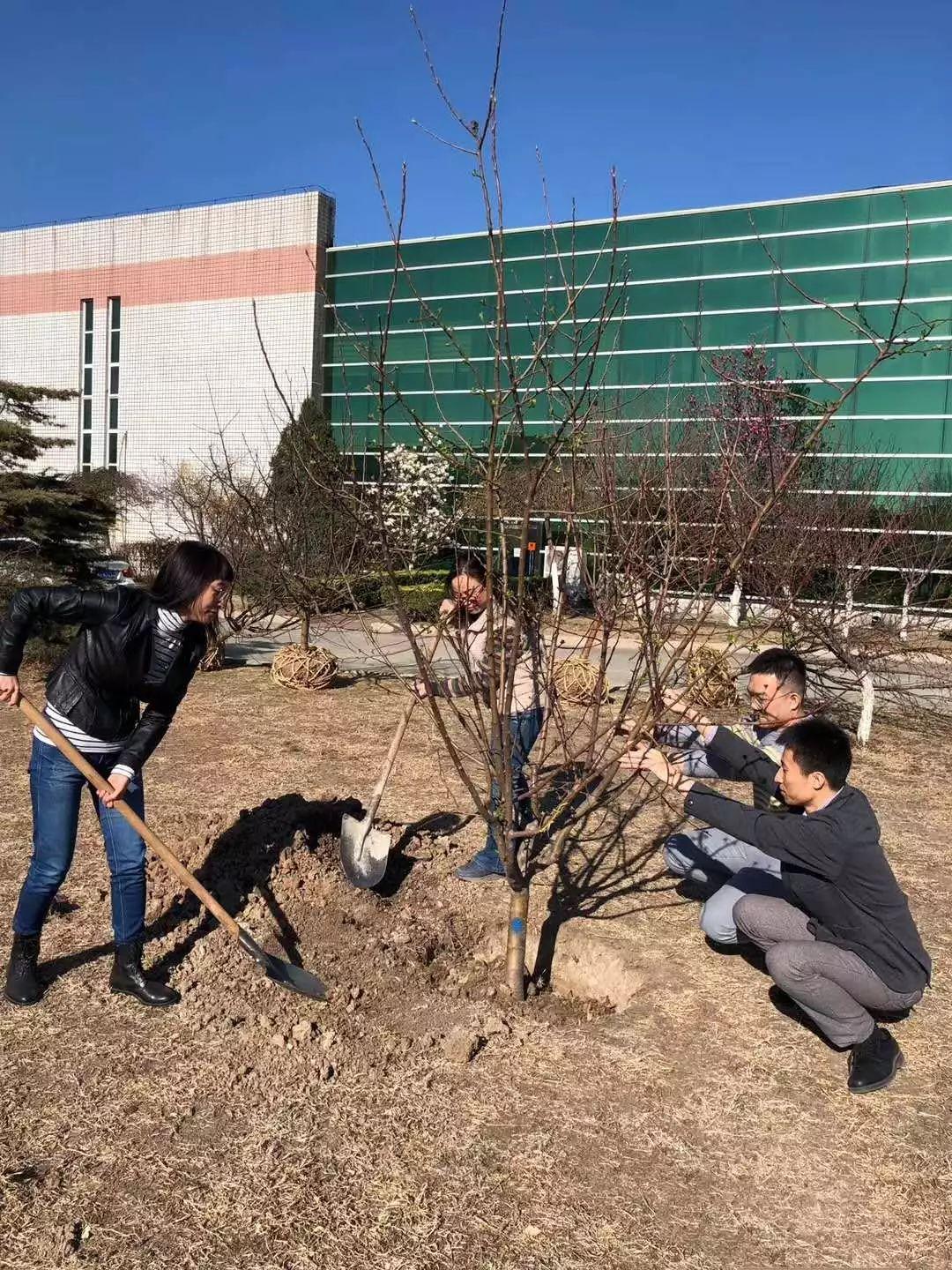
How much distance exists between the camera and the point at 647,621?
97.0 inches

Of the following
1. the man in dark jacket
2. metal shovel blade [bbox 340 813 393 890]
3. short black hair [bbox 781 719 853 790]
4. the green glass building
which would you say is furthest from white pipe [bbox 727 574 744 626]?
the green glass building

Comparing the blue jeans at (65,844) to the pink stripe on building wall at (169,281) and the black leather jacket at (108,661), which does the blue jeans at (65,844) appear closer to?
the black leather jacket at (108,661)

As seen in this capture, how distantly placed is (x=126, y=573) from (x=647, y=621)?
14151mm

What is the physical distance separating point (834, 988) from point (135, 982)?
208cm


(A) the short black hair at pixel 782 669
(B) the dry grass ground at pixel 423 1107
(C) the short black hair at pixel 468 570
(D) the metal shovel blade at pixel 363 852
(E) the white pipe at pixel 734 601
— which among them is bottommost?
(B) the dry grass ground at pixel 423 1107

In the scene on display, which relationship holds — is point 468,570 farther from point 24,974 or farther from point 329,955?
point 24,974

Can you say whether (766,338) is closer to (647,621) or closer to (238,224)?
(238,224)

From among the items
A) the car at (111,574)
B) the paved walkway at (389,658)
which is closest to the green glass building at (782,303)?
the paved walkway at (389,658)

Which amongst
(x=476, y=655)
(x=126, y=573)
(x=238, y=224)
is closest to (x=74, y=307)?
(x=238, y=224)

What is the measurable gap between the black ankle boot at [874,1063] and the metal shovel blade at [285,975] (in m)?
1.53

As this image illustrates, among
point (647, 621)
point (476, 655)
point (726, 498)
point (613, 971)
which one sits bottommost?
point (613, 971)

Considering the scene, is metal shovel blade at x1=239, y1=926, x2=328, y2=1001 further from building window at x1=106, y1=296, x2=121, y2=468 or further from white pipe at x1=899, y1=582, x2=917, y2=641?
building window at x1=106, y1=296, x2=121, y2=468

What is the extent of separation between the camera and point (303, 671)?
28.3ft

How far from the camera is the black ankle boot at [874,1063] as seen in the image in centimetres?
261
